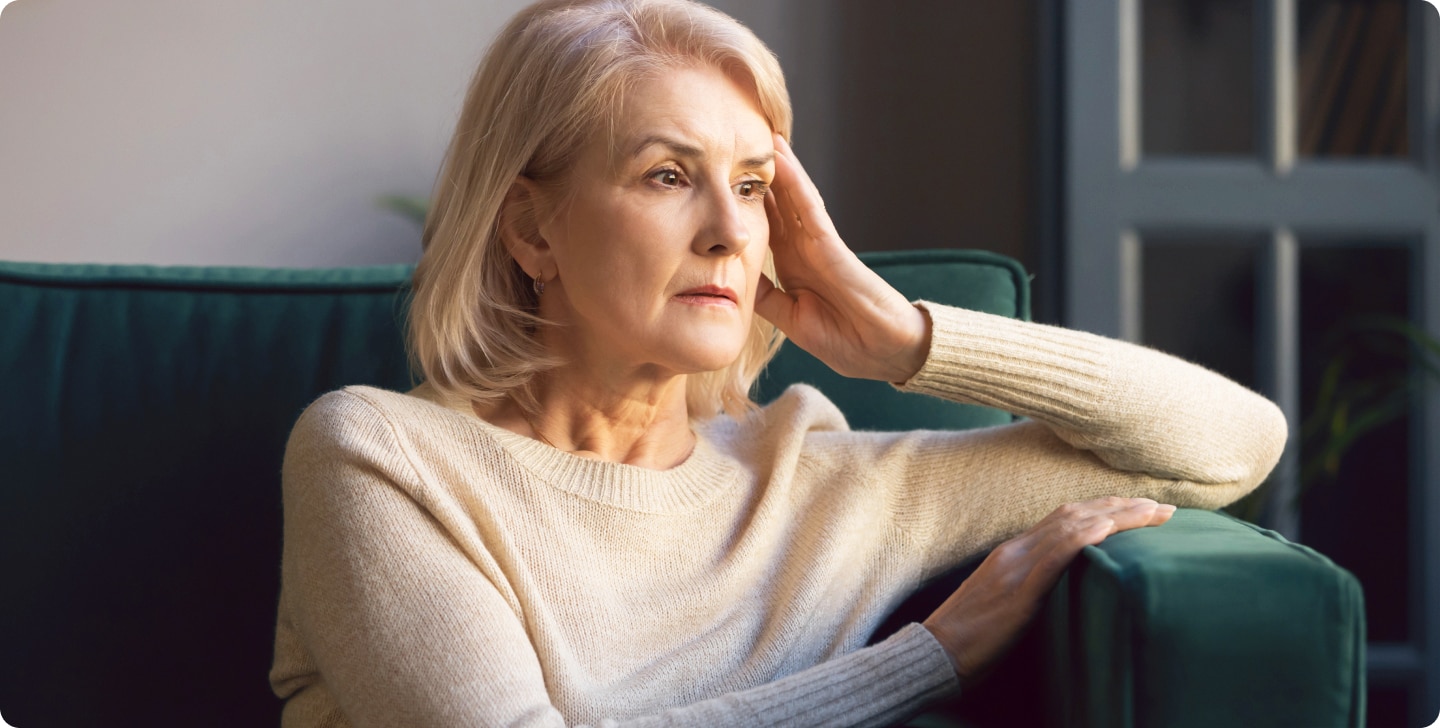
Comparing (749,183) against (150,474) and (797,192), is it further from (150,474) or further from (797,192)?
(150,474)

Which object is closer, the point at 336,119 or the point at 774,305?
the point at 774,305

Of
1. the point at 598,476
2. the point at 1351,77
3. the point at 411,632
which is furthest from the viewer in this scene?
the point at 1351,77

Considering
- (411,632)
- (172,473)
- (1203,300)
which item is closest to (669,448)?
(411,632)

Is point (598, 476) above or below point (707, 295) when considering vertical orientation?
below

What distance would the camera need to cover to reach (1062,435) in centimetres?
124

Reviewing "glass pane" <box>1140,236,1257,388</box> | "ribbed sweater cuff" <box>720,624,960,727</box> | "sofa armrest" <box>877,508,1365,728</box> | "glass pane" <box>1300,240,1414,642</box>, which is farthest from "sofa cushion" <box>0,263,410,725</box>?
"glass pane" <box>1300,240,1414,642</box>

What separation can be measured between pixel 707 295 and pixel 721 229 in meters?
0.07

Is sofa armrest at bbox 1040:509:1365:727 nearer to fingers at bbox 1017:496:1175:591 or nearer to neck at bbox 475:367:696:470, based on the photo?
fingers at bbox 1017:496:1175:591

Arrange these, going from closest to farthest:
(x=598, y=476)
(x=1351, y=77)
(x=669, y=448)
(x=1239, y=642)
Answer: (x=1239, y=642), (x=598, y=476), (x=669, y=448), (x=1351, y=77)

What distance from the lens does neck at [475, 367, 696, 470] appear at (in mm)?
1220

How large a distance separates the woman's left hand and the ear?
25cm

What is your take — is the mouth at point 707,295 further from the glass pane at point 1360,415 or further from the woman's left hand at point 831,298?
the glass pane at point 1360,415

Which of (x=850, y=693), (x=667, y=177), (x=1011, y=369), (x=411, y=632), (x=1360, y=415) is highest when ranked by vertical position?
(x=667, y=177)

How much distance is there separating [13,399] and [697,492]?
77cm
